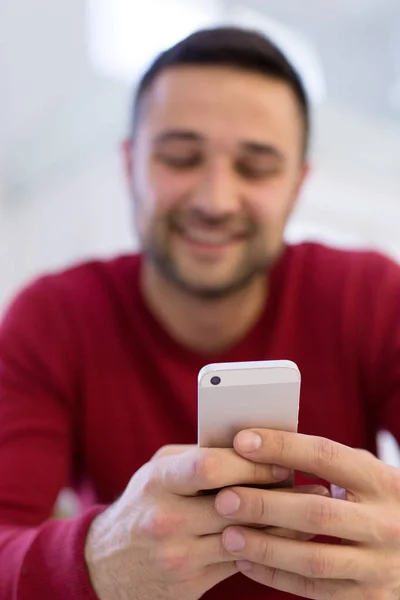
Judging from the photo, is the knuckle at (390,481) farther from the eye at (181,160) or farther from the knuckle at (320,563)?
the eye at (181,160)

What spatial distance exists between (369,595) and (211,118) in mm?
514

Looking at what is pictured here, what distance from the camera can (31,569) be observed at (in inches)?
20.8

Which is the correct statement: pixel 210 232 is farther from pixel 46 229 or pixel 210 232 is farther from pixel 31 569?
pixel 46 229

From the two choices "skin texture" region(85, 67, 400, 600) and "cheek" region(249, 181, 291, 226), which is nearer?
"skin texture" region(85, 67, 400, 600)

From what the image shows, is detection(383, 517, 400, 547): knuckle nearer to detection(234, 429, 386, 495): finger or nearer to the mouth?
detection(234, 429, 386, 495): finger

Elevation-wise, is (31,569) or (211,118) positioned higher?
(211,118)

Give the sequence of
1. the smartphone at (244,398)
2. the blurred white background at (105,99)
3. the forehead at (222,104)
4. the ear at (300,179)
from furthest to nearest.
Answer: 1. the blurred white background at (105,99)
2. the ear at (300,179)
3. the forehead at (222,104)
4. the smartphone at (244,398)

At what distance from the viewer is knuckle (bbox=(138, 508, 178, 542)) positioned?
1.50 ft

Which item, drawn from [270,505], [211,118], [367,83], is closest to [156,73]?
[211,118]

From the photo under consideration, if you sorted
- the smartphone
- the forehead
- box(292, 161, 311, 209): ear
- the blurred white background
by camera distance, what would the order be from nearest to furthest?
the smartphone, the forehead, box(292, 161, 311, 209): ear, the blurred white background

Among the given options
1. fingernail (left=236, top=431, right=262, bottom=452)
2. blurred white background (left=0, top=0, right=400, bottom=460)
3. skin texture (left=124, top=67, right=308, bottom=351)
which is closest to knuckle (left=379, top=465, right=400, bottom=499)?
fingernail (left=236, top=431, right=262, bottom=452)

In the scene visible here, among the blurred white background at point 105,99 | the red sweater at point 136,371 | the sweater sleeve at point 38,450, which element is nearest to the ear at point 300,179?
the red sweater at point 136,371

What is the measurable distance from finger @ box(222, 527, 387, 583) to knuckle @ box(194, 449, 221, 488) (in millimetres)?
52

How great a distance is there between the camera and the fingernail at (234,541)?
1.47 ft
